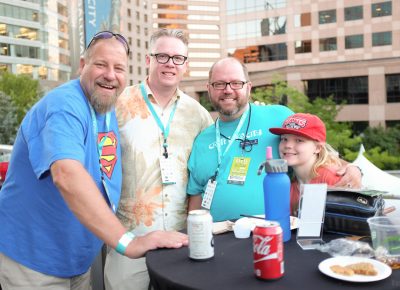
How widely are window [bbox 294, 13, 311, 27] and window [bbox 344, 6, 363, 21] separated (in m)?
3.52

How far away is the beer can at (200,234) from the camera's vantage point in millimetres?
1574

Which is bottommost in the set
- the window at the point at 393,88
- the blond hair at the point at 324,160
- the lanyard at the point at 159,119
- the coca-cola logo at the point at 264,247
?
the coca-cola logo at the point at 264,247

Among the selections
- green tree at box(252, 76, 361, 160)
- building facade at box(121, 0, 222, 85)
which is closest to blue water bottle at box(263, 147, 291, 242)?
green tree at box(252, 76, 361, 160)

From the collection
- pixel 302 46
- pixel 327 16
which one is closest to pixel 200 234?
pixel 302 46

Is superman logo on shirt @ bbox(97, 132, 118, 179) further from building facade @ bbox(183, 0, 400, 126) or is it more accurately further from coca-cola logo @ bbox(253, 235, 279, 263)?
building facade @ bbox(183, 0, 400, 126)

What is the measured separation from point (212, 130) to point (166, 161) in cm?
38

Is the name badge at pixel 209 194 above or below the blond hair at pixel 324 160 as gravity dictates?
below

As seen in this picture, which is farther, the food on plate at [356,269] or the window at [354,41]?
the window at [354,41]

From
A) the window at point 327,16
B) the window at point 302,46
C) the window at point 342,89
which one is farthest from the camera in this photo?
the window at point 302,46

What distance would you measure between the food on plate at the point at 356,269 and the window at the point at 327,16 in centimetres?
4146

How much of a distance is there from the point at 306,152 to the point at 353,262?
40.0 inches

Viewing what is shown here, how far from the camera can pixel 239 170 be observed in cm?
255

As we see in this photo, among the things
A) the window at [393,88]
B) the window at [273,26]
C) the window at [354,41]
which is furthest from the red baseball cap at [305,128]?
the window at [273,26]

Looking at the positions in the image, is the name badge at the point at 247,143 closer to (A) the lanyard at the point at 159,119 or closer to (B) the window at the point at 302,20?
(A) the lanyard at the point at 159,119
